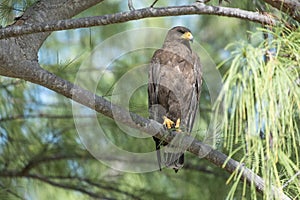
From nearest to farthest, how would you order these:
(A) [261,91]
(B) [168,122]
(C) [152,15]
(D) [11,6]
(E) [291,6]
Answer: (A) [261,91] → (C) [152,15] → (E) [291,6] → (D) [11,6] → (B) [168,122]

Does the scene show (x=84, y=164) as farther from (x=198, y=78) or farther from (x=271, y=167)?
(x=271, y=167)

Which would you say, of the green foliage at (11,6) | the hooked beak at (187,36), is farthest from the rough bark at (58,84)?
the hooked beak at (187,36)

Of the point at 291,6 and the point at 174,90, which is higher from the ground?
the point at 291,6

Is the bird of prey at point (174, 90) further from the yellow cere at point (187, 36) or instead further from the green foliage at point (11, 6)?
the green foliage at point (11, 6)

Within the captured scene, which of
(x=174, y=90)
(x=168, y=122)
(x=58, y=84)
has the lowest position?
(x=168, y=122)

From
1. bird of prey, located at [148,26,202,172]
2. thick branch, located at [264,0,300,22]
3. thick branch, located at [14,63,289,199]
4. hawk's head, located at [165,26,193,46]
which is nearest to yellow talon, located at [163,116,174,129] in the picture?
bird of prey, located at [148,26,202,172]

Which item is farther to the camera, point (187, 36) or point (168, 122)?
point (187, 36)

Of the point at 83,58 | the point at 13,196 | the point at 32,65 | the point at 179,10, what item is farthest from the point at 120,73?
the point at 179,10

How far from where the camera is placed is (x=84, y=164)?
4211 millimetres

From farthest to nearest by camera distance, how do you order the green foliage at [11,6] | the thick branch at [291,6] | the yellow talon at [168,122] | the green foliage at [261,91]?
the yellow talon at [168,122] < the green foliage at [11,6] < the thick branch at [291,6] < the green foliage at [261,91]

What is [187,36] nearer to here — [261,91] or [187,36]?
[187,36]

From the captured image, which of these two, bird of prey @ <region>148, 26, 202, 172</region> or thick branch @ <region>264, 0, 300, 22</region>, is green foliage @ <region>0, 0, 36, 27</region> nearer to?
bird of prey @ <region>148, 26, 202, 172</region>

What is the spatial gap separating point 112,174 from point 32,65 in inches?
70.8

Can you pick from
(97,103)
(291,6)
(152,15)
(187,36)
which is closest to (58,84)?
(97,103)
